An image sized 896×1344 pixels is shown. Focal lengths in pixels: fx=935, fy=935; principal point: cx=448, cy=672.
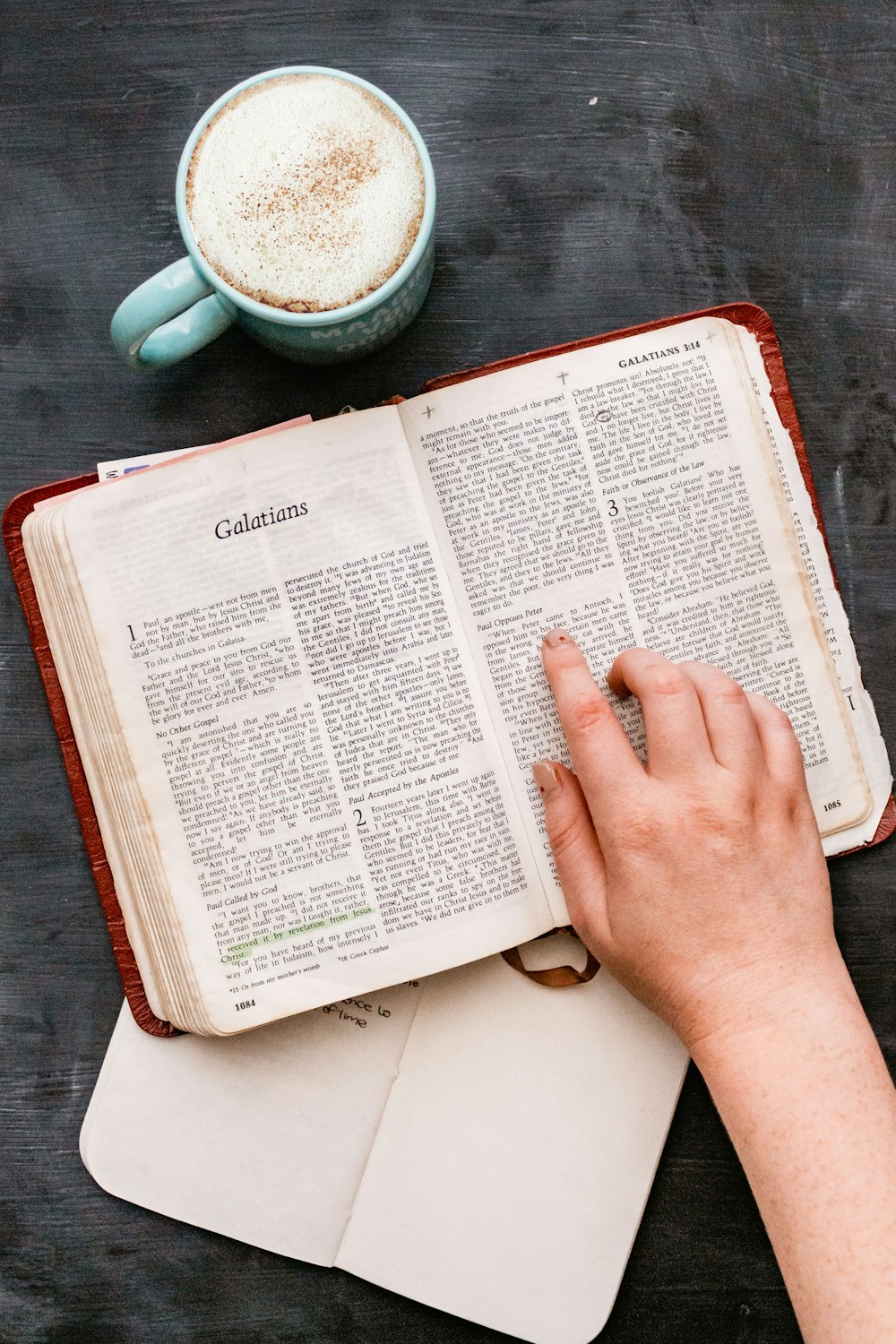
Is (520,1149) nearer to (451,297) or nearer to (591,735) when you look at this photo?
(591,735)

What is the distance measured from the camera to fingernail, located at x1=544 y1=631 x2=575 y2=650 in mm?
587

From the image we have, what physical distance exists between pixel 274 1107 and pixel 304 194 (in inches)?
21.8

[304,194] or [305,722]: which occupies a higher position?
[304,194]

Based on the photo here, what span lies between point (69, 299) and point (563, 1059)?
0.60 metres

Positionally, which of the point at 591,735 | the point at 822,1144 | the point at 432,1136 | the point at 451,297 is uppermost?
the point at 451,297

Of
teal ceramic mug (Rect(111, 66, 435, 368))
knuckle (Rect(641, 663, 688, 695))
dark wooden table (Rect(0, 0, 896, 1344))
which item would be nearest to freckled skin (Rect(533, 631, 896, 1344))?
knuckle (Rect(641, 663, 688, 695))

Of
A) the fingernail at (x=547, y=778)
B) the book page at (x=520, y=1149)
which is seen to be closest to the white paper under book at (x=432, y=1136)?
the book page at (x=520, y=1149)

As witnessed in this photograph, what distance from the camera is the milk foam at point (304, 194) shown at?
49cm

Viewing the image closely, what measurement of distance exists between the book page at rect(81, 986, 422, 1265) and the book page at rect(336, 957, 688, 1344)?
19mm

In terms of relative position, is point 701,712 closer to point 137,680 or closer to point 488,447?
point 488,447

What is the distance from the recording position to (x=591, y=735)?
554 millimetres

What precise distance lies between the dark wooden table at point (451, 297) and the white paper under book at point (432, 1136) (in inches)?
1.0

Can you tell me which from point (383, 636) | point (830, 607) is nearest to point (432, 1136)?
point (383, 636)

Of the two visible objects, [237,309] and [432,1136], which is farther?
[432,1136]
